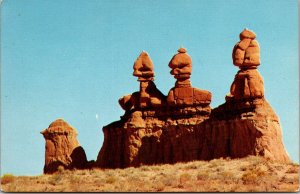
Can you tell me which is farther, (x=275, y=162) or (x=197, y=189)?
(x=275, y=162)

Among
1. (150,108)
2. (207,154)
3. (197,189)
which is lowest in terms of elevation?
(197,189)

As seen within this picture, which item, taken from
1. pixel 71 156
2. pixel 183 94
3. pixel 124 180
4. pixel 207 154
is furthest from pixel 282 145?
pixel 71 156

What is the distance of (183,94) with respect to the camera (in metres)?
64.1

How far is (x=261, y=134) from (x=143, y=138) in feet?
42.2

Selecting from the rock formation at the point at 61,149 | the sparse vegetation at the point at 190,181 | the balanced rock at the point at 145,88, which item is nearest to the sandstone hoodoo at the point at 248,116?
the sparse vegetation at the point at 190,181

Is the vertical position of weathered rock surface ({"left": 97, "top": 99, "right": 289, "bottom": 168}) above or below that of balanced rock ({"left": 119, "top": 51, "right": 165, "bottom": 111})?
below

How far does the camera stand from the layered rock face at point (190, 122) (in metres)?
56.4

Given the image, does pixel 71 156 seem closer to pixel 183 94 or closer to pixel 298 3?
pixel 183 94

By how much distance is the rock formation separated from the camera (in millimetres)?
71312

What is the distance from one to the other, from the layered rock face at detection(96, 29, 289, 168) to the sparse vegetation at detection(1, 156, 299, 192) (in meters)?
5.27

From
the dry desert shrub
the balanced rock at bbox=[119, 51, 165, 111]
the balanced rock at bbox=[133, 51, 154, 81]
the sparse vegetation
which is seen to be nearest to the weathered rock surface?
the balanced rock at bbox=[119, 51, 165, 111]

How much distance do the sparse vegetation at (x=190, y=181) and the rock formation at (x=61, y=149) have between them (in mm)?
20405

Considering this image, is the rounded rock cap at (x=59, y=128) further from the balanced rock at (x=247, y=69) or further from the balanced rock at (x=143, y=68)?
the balanced rock at (x=247, y=69)

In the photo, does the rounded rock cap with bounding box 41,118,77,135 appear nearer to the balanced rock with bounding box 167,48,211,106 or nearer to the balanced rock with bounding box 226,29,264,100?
the balanced rock with bounding box 167,48,211,106
